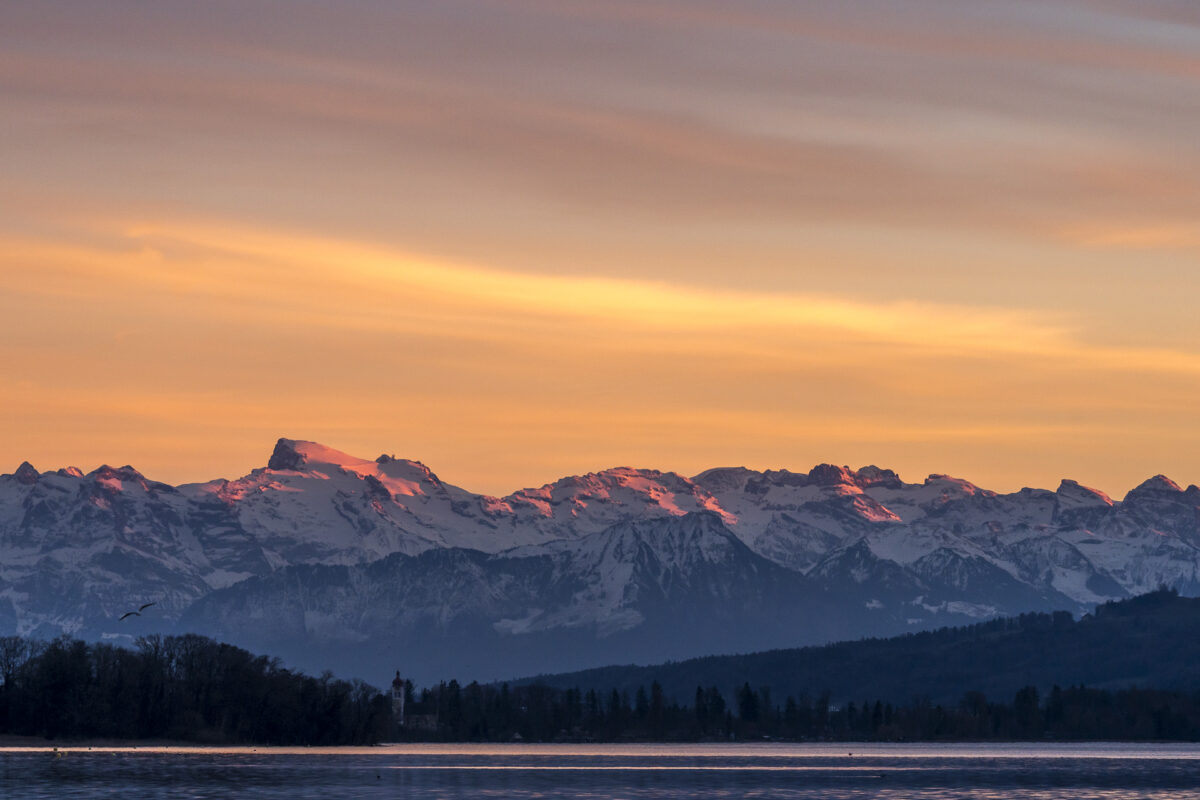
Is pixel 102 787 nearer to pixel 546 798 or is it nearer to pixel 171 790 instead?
pixel 171 790

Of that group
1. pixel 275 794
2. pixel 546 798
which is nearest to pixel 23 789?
pixel 275 794

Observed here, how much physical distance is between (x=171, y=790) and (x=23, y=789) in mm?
14602

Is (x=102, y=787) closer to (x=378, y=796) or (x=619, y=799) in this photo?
(x=378, y=796)

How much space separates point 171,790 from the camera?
196250 mm

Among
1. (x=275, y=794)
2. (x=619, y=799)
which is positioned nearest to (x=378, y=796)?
(x=275, y=794)

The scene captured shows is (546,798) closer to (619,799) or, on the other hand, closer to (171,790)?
(619,799)

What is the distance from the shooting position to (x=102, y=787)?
198875 mm

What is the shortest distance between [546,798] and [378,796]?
17412 millimetres

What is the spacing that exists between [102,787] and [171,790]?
26.8 feet

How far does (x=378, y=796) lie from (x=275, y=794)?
10781 millimetres

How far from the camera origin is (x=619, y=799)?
197 m

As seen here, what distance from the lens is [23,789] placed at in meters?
194

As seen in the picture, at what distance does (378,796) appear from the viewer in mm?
198500

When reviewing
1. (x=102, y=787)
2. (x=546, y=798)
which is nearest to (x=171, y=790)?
(x=102, y=787)
